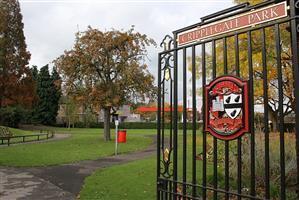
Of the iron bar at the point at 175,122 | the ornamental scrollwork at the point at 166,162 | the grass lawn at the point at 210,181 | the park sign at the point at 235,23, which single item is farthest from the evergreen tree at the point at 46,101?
the park sign at the point at 235,23

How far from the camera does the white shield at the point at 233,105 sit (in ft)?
12.3

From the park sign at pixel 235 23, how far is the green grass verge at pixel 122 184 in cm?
459

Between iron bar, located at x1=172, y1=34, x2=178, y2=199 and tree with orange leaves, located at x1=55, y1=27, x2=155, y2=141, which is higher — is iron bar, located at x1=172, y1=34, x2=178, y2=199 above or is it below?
below

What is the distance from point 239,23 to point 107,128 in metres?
24.6

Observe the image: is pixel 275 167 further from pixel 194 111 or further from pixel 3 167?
pixel 3 167

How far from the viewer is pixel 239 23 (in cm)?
390

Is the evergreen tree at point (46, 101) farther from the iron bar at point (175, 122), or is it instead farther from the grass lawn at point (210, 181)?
the iron bar at point (175, 122)

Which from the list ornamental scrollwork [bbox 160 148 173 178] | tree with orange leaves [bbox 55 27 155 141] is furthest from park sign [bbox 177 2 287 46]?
tree with orange leaves [bbox 55 27 155 141]

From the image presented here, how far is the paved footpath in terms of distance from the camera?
8.84 meters

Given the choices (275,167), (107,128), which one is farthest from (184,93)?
(107,128)

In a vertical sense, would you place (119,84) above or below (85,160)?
above

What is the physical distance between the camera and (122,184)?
959 centimetres

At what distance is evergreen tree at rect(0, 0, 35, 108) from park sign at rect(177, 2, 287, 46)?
43325 millimetres

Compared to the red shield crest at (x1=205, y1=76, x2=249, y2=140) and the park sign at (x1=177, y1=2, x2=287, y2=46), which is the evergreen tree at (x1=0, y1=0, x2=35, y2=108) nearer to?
the park sign at (x1=177, y1=2, x2=287, y2=46)
